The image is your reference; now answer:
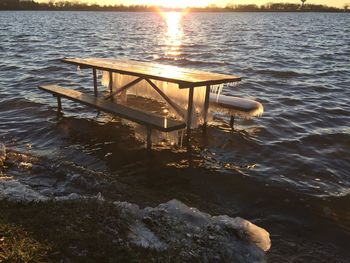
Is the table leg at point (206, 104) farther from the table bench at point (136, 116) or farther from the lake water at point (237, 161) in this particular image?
the table bench at point (136, 116)

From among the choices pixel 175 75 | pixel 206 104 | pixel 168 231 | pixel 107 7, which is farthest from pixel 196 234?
pixel 107 7

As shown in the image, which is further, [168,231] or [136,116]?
[136,116]

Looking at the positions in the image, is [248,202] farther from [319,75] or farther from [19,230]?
[319,75]

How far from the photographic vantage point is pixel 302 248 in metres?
4.79

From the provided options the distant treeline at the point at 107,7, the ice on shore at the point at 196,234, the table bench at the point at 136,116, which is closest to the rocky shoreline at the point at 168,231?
the ice on shore at the point at 196,234

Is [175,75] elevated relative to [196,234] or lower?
elevated

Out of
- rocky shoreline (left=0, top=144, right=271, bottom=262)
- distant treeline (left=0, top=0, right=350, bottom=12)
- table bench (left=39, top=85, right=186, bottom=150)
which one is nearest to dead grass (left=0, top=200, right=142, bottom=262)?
rocky shoreline (left=0, top=144, right=271, bottom=262)

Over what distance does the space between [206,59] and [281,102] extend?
10331 millimetres

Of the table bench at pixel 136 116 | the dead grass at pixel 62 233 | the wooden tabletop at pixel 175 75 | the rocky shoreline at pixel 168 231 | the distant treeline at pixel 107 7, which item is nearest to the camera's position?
the dead grass at pixel 62 233

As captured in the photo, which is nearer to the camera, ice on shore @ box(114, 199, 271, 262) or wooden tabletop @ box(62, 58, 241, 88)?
ice on shore @ box(114, 199, 271, 262)

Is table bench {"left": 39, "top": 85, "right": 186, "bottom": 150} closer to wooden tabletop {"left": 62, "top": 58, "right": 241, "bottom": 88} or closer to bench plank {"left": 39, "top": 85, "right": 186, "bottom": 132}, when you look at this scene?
bench plank {"left": 39, "top": 85, "right": 186, "bottom": 132}

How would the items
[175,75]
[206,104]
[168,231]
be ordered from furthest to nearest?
1. [206,104]
2. [175,75]
3. [168,231]

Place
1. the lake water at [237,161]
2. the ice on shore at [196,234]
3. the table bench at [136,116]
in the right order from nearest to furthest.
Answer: the ice on shore at [196,234] < the lake water at [237,161] < the table bench at [136,116]

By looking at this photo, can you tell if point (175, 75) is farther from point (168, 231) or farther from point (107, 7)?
point (107, 7)
